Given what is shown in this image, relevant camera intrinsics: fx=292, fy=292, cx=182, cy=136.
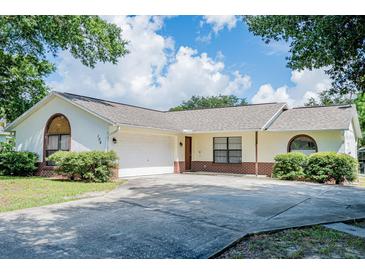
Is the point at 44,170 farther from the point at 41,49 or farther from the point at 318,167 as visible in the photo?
the point at 318,167

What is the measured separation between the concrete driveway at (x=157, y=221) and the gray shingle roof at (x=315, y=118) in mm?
6016

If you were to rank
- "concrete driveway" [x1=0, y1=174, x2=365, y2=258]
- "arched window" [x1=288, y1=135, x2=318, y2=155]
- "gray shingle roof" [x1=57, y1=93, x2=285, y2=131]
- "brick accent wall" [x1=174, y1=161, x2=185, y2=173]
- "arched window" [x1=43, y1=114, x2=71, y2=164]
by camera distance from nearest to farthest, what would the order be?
"concrete driveway" [x1=0, y1=174, x2=365, y2=258], "gray shingle roof" [x1=57, y1=93, x2=285, y2=131], "arched window" [x1=43, y1=114, x2=71, y2=164], "arched window" [x1=288, y1=135, x2=318, y2=155], "brick accent wall" [x1=174, y1=161, x2=185, y2=173]

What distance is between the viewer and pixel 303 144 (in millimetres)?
16594

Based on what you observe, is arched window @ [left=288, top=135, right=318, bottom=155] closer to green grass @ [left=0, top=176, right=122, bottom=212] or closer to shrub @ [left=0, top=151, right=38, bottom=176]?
green grass @ [left=0, top=176, right=122, bottom=212]

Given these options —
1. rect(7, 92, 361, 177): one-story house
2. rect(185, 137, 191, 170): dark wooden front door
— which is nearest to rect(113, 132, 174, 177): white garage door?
rect(7, 92, 361, 177): one-story house

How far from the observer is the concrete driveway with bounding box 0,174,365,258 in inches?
181

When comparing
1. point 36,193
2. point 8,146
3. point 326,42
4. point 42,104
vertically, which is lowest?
point 36,193

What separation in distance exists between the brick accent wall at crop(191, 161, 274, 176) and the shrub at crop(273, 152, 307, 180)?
149cm

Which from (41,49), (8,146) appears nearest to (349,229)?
(41,49)

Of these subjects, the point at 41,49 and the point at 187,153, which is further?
the point at 187,153

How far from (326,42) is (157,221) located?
569cm

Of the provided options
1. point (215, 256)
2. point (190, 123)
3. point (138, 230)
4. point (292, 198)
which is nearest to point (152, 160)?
point (190, 123)
